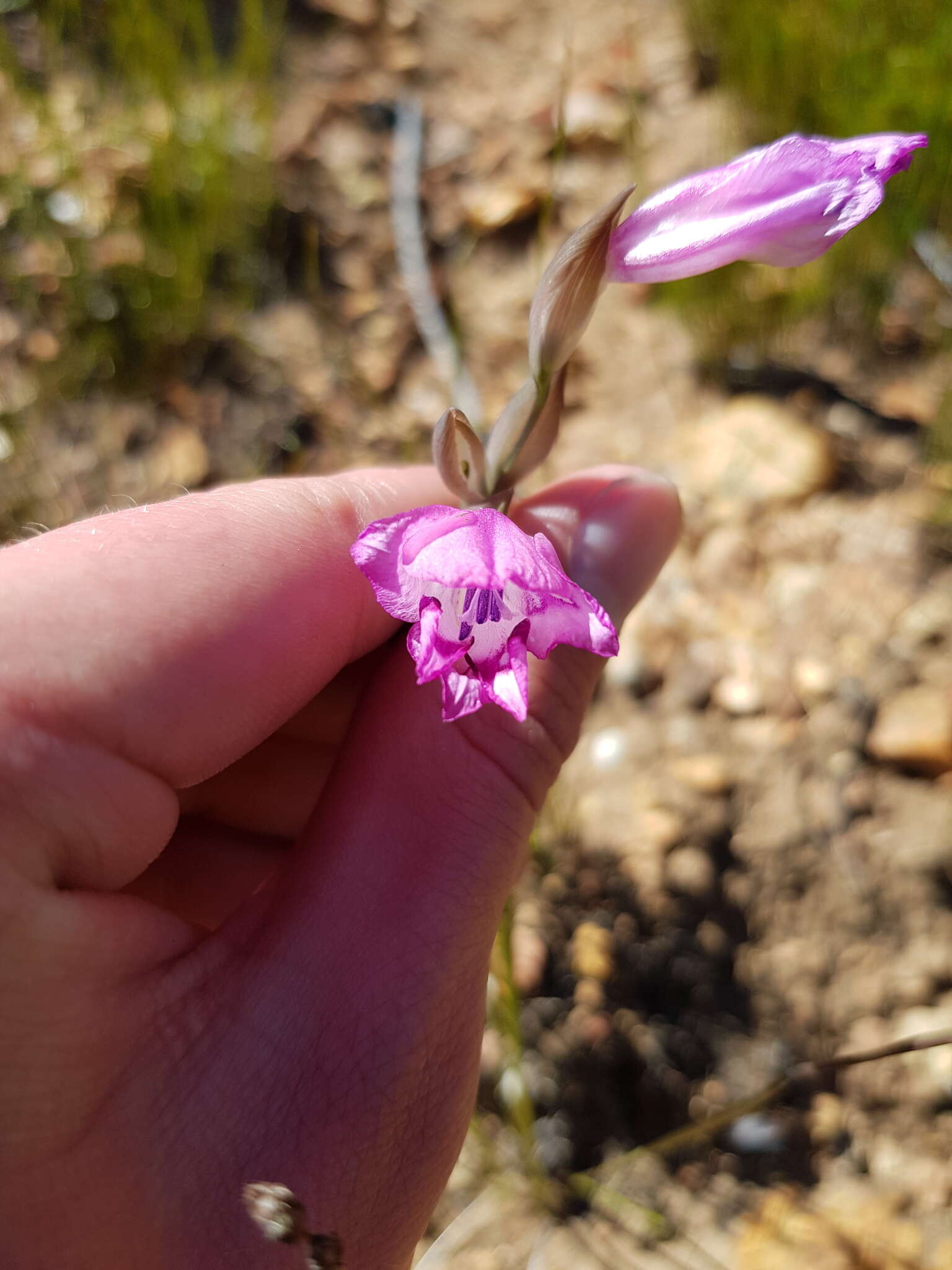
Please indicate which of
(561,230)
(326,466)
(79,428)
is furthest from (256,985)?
(561,230)

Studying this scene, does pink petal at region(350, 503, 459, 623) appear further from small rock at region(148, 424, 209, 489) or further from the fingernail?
small rock at region(148, 424, 209, 489)

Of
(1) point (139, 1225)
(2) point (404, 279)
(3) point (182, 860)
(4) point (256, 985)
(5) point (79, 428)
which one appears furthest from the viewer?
(2) point (404, 279)

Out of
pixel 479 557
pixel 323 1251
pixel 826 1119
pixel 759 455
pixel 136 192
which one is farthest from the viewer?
pixel 136 192

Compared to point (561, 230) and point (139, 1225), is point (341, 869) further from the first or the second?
point (561, 230)

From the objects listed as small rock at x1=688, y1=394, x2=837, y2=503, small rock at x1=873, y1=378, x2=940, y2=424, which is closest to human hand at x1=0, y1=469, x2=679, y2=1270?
small rock at x1=688, y1=394, x2=837, y2=503

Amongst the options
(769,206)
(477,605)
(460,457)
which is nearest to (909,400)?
(769,206)

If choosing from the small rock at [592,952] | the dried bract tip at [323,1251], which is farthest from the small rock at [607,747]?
the dried bract tip at [323,1251]

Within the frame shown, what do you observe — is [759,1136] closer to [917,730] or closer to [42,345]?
[917,730]
